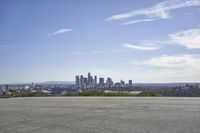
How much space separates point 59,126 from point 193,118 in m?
5.25

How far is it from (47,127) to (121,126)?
259cm

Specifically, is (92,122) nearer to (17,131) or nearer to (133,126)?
(133,126)

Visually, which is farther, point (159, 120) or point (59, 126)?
point (159, 120)

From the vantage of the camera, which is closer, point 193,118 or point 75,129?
point 75,129

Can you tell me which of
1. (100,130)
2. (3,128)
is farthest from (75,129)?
(3,128)

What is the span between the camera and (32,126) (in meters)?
12.7

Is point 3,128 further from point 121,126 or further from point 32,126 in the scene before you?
point 121,126

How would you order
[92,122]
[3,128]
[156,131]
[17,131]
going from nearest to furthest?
[156,131] → [17,131] → [3,128] → [92,122]

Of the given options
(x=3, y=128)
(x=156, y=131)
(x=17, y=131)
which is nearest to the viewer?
(x=156, y=131)

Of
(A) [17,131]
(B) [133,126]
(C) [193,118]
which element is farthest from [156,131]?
(A) [17,131]

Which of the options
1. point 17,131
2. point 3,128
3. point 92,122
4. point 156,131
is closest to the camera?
point 156,131

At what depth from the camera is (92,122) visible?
43.7 feet

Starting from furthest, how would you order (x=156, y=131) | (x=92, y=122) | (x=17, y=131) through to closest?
(x=92, y=122), (x=17, y=131), (x=156, y=131)

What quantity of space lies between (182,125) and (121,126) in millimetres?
2061
